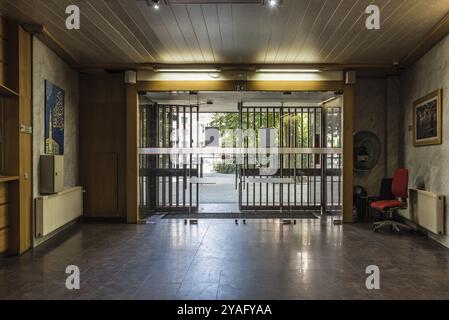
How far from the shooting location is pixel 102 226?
6.55 metres

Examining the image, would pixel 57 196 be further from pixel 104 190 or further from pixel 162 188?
pixel 162 188

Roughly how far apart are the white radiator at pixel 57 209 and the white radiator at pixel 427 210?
18.6 ft

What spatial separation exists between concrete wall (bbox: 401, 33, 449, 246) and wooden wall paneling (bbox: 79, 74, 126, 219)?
546 cm

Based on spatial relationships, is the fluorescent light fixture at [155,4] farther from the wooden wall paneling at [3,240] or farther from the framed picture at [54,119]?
the wooden wall paneling at [3,240]

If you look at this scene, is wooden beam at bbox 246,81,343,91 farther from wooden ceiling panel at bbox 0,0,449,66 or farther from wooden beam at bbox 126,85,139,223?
wooden beam at bbox 126,85,139,223

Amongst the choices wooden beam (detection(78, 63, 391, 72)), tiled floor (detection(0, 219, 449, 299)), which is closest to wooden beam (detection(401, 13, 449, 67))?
wooden beam (detection(78, 63, 391, 72))

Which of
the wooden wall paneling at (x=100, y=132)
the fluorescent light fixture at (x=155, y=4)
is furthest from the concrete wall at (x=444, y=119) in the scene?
the wooden wall paneling at (x=100, y=132)

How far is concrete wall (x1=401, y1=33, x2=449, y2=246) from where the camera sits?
507 cm

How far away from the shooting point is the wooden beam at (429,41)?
15.2ft

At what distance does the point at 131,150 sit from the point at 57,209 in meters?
1.81

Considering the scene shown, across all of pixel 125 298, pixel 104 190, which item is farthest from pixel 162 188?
pixel 125 298

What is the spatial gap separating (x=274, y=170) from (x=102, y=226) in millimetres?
3663

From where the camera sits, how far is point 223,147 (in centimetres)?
727

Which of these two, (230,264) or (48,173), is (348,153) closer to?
(230,264)
